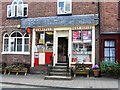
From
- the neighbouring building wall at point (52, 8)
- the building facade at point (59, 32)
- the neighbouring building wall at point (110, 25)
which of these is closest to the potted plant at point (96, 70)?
the building facade at point (59, 32)

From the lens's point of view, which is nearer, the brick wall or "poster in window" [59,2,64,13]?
the brick wall

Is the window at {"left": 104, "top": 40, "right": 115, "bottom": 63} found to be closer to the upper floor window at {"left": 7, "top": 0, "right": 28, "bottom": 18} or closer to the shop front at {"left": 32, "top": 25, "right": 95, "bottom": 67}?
the shop front at {"left": 32, "top": 25, "right": 95, "bottom": 67}

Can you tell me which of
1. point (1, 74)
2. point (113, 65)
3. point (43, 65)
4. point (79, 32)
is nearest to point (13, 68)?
point (1, 74)

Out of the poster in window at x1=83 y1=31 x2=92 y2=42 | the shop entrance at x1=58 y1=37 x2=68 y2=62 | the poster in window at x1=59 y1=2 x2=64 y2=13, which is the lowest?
the shop entrance at x1=58 y1=37 x2=68 y2=62

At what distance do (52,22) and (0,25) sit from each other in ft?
15.8

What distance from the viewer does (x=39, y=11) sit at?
20.0 metres

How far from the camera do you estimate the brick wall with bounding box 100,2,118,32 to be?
18.0 meters

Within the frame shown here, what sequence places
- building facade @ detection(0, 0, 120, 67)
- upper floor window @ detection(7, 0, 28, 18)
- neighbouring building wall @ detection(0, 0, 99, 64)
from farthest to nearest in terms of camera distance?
upper floor window @ detection(7, 0, 28, 18) → neighbouring building wall @ detection(0, 0, 99, 64) → building facade @ detection(0, 0, 120, 67)

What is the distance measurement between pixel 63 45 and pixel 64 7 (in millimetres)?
2888

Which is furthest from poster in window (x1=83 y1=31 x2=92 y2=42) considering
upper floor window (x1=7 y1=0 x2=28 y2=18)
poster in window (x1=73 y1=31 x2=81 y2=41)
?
upper floor window (x1=7 y1=0 x2=28 y2=18)

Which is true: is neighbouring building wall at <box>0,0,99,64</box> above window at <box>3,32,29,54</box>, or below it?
above

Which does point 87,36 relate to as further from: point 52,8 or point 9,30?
point 9,30

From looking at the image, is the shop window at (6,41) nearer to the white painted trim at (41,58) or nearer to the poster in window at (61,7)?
the white painted trim at (41,58)

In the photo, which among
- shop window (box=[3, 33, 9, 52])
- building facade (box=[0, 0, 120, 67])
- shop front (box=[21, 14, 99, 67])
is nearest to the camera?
building facade (box=[0, 0, 120, 67])
